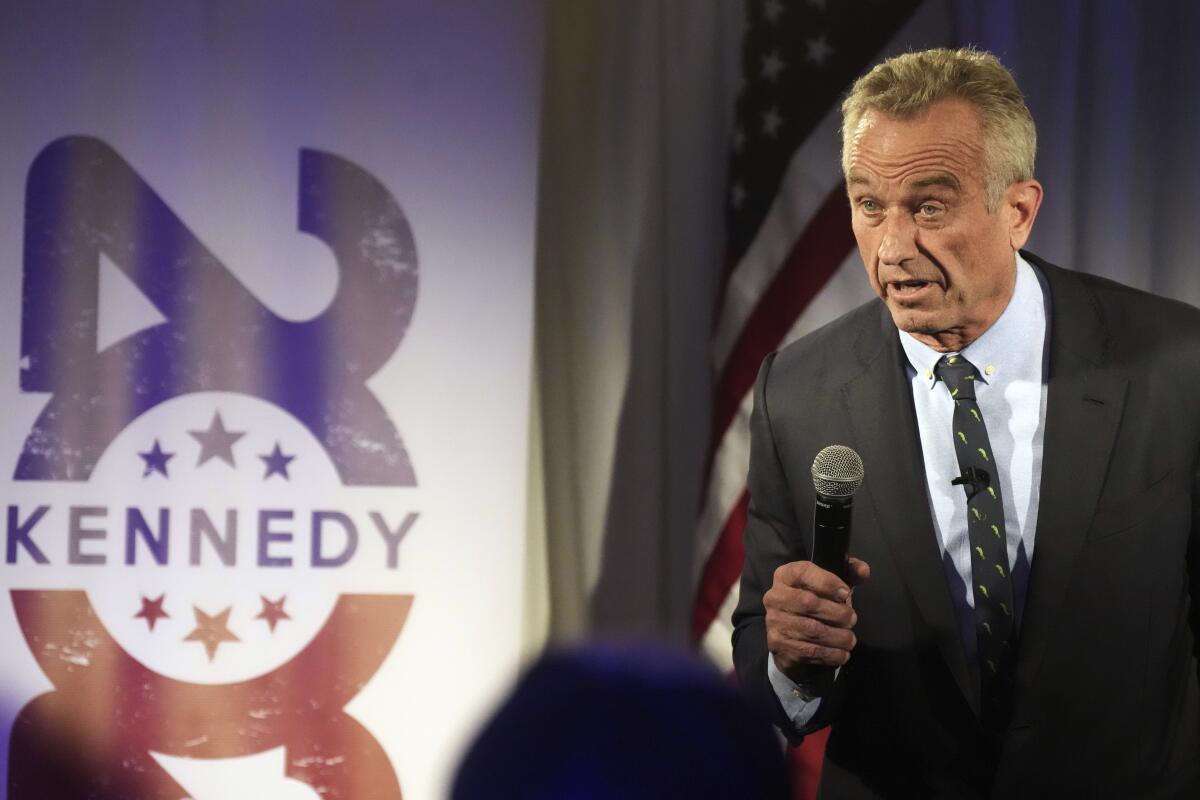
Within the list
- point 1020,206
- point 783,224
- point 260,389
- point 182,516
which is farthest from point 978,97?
point 182,516

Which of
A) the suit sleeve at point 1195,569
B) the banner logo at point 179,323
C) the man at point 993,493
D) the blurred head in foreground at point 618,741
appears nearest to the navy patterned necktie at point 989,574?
the man at point 993,493

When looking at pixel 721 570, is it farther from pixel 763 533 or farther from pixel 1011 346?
pixel 1011 346

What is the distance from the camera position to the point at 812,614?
1.37 meters

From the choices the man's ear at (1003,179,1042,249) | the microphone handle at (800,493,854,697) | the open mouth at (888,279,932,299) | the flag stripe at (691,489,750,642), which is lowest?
the flag stripe at (691,489,750,642)

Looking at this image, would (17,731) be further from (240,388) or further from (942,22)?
(942,22)

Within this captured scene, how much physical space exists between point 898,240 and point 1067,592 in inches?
18.8

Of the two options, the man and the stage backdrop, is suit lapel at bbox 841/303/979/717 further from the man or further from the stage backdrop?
the stage backdrop

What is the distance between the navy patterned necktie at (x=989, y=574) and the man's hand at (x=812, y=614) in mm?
244

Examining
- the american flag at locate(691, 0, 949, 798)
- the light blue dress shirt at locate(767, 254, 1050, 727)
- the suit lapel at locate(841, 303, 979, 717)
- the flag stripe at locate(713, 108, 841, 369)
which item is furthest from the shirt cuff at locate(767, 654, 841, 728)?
the flag stripe at locate(713, 108, 841, 369)

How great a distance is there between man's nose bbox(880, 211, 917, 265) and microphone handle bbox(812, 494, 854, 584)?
0.39 metres

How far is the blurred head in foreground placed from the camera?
32.1 inches

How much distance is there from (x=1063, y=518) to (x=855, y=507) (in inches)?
10.2

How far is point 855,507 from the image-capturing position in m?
1.66

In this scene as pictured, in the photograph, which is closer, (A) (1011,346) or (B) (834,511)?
(B) (834,511)
